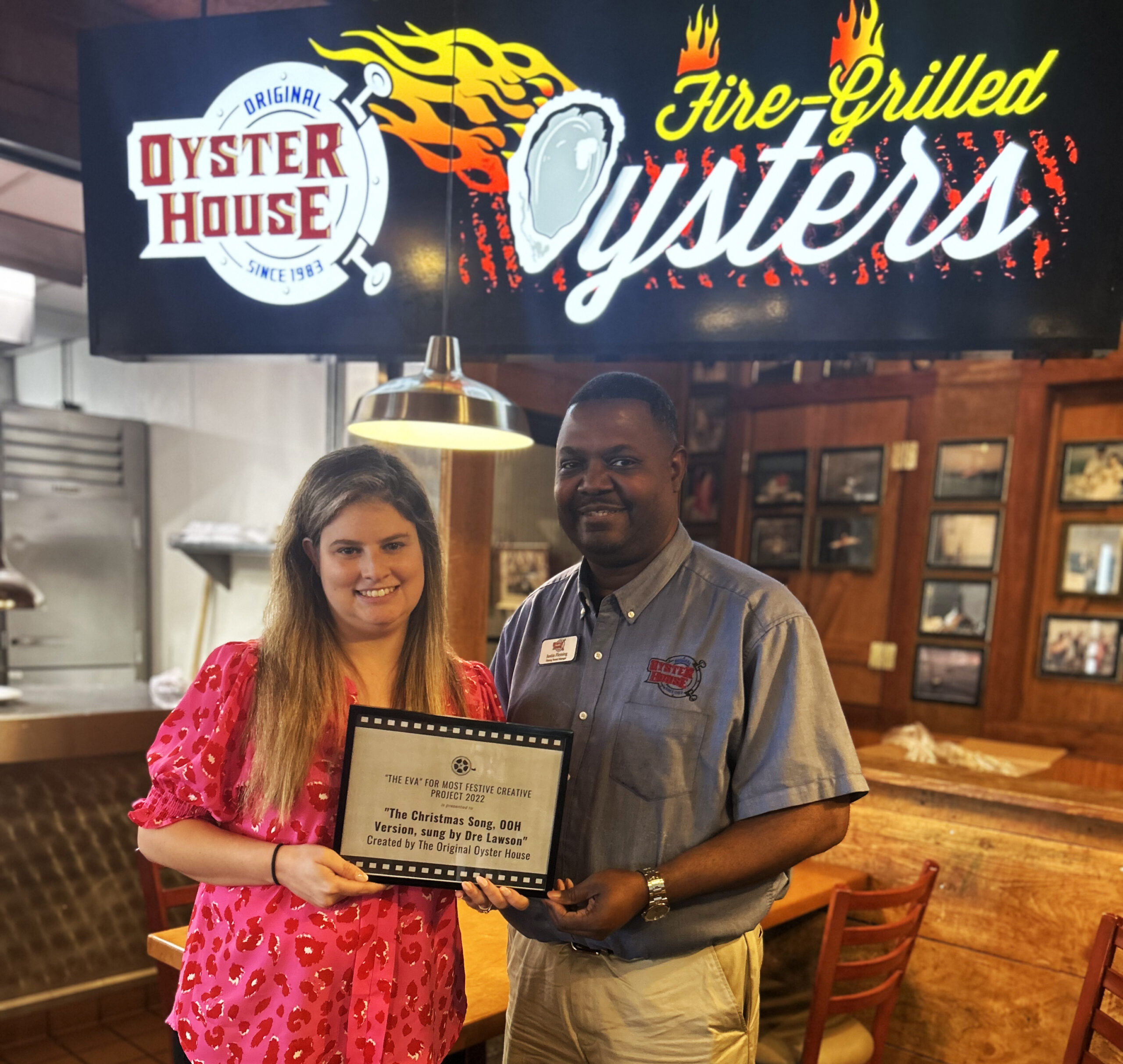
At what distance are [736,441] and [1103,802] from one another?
3.09 metres

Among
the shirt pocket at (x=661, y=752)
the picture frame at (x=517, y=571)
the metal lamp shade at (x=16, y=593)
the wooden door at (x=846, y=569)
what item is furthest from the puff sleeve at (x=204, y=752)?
the wooden door at (x=846, y=569)

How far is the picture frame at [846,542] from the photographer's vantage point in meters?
4.79

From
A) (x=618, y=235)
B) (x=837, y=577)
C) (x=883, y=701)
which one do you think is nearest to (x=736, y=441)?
(x=837, y=577)

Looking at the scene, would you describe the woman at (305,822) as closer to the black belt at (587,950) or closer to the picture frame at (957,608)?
the black belt at (587,950)

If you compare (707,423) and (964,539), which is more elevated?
(707,423)

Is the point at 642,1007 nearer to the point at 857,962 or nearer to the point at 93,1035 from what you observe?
the point at 857,962

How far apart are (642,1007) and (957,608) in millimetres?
3602

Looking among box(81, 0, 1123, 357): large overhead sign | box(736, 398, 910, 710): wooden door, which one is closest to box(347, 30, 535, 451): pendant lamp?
box(81, 0, 1123, 357): large overhead sign

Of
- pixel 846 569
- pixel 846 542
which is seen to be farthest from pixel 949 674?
pixel 846 542

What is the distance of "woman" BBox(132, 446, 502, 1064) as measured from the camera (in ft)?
4.21

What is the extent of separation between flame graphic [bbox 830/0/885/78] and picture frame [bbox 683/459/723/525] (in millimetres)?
3274

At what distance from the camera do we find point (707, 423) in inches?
212

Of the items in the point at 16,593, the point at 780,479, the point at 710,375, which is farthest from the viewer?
the point at 710,375

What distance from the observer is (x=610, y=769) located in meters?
1.55
